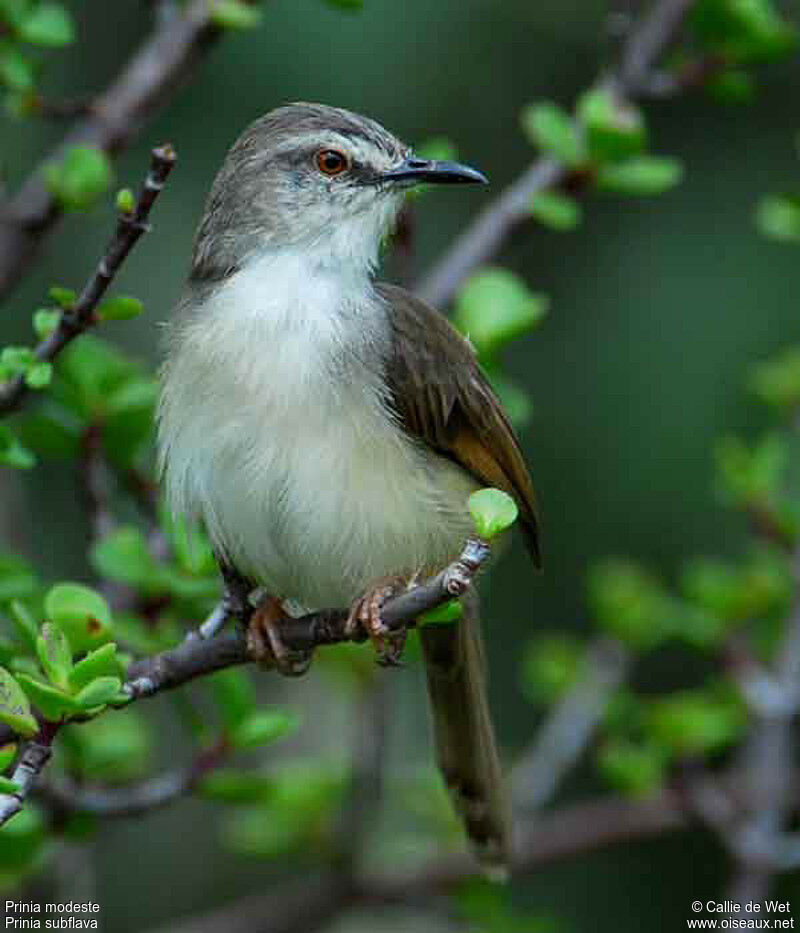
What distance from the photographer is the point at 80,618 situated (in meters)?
3.17

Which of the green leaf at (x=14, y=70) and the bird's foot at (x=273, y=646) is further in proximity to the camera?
the green leaf at (x=14, y=70)

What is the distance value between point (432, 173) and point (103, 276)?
1149 mm

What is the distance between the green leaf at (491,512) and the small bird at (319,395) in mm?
645

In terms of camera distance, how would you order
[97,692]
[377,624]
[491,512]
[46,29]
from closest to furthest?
[97,692]
[491,512]
[377,624]
[46,29]

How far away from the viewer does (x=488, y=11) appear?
6418 mm

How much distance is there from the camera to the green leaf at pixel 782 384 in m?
4.90

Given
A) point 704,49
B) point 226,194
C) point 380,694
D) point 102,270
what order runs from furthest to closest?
point 380,694, point 704,49, point 226,194, point 102,270

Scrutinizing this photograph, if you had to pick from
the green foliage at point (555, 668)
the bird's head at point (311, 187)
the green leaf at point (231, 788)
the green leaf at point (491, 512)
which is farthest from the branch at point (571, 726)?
the green leaf at point (491, 512)

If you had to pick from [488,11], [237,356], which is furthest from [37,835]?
[488,11]

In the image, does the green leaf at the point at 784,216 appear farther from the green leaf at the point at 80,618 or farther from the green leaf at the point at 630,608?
the green leaf at the point at 80,618

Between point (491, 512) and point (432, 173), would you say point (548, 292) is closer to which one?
point (432, 173)

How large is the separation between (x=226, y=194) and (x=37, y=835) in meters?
1.51

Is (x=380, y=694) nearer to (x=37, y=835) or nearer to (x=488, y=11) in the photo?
(x=37, y=835)

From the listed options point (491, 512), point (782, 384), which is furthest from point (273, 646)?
point (782, 384)
